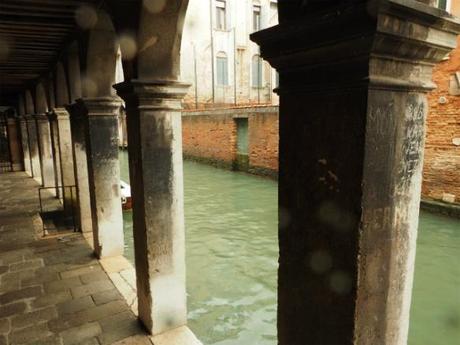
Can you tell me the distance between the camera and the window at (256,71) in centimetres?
2348

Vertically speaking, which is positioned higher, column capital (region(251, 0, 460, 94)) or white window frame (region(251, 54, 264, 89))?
white window frame (region(251, 54, 264, 89))

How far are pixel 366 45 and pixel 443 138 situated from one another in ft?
24.9

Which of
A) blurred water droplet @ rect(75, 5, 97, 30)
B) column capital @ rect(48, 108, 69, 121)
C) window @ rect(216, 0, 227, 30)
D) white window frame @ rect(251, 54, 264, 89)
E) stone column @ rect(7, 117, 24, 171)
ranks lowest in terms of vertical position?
stone column @ rect(7, 117, 24, 171)

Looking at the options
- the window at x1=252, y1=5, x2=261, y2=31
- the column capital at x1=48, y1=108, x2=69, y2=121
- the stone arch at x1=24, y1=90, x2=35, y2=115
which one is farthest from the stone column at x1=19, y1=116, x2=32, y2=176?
the window at x1=252, y1=5, x2=261, y2=31

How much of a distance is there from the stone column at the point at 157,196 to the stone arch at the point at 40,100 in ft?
24.4

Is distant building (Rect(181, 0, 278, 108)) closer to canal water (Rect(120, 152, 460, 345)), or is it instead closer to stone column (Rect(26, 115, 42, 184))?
stone column (Rect(26, 115, 42, 184))

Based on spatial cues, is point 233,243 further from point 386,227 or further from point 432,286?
point 386,227

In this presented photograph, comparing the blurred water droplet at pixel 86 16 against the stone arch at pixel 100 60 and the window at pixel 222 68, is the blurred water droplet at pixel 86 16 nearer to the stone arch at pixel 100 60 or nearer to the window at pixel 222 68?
the stone arch at pixel 100 60

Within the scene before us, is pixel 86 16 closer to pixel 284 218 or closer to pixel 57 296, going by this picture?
pixel 57 296

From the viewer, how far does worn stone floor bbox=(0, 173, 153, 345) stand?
10.3 ft

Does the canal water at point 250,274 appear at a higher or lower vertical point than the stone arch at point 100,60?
lower

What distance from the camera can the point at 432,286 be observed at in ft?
15.7

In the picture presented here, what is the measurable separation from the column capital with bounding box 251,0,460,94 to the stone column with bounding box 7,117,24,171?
1533 cm

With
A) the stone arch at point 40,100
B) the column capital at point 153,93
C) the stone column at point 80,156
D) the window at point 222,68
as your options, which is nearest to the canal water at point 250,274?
the stone column at point 80,156
